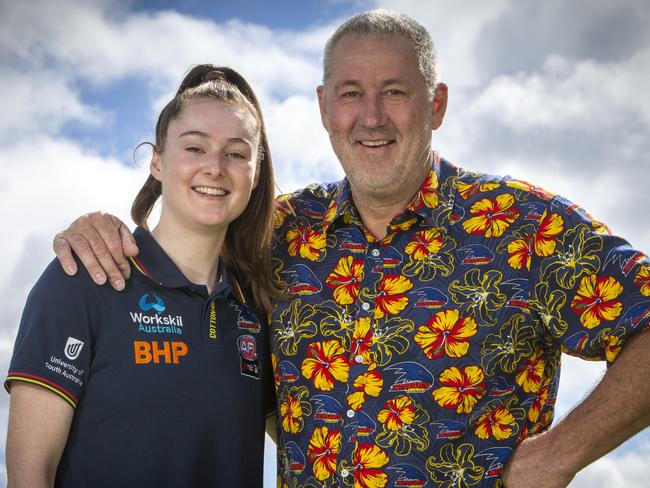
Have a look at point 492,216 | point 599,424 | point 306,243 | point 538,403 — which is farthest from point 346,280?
point 599,424

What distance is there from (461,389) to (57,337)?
1900 millimetres

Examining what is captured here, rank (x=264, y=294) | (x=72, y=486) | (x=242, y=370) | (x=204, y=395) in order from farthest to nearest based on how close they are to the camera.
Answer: (x=264, y=294), (x=242, y=370), (x=204, y=395), (x=72, y=486)

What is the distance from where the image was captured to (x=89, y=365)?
3.40 meters

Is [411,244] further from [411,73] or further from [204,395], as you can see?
[204,395]

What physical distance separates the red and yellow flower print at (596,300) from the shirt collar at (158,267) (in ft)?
5.74

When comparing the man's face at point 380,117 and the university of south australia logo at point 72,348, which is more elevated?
the man's face at point 380,117

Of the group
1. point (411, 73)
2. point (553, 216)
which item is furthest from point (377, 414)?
point (411, 73)

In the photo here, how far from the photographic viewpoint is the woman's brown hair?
13.3 feet

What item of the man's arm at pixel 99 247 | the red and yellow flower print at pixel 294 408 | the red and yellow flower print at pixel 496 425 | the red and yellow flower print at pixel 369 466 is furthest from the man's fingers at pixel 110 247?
the red and yellow flower print at pixel 496 425

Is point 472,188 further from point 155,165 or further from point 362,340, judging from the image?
point 155,165

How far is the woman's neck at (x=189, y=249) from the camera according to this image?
12.8ft

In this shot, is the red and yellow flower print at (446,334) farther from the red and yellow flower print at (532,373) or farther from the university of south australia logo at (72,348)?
the university of south australia logo at (72,348)

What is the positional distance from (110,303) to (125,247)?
342 mm

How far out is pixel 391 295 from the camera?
379cm
